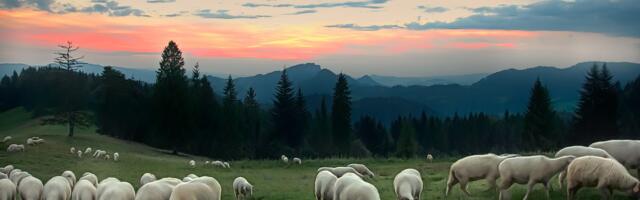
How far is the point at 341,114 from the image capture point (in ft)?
271

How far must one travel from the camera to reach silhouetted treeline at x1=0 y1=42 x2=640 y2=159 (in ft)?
237

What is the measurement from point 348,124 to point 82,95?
3218cm

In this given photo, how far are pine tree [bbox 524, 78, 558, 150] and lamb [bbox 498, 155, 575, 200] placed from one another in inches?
2215

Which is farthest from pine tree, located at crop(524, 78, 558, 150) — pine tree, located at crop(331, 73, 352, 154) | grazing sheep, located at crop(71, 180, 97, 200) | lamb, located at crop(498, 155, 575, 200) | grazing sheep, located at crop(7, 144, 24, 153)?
grazing sheep, located at crop(71, 180, 97, 200)

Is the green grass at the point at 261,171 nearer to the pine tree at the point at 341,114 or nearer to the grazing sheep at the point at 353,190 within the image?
the grazing sheep at the point at 353,190

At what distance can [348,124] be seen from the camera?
270 feet

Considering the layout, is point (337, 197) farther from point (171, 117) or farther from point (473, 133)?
point (473, 133)

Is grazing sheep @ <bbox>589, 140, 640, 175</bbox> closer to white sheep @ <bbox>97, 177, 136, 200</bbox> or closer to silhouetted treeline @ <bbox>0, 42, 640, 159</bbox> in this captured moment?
white sheep @ <bbox>97, 177, 136, 200</bbox>

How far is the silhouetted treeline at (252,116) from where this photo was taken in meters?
72.2

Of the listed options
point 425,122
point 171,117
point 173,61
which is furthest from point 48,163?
point 425,122

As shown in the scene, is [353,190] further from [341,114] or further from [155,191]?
[341,114]

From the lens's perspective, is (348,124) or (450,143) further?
(450,143)

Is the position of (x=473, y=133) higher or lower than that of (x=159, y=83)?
lower

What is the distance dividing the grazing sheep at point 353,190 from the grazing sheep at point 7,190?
37.6 ft
